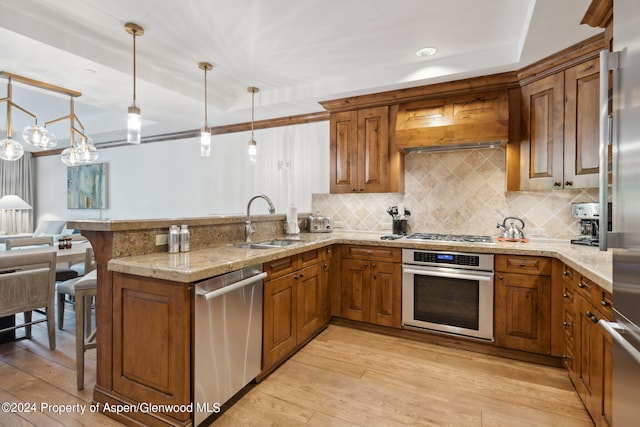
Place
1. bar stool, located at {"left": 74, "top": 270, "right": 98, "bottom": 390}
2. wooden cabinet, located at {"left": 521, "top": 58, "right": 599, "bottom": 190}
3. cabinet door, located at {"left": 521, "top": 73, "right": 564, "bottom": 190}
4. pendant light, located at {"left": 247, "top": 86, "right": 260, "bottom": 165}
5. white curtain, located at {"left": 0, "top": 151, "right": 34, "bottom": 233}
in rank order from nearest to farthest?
bar stool, located at {"left": 74, "top": 270, "right": 98, "bottom": 390} → wooden cabinet, located at {"left": 521, "top": 58, "right": 599, "bottom": 190} → cabinet door, located at {"left": 521, "top": 73, "right": 564, "bottom": 190} → pendant light, located at {"left": 247, "top": 86, "right": 260, "bottom": 165} → white curtain, located at {"left": 0, "top": 151, "right": 34, "bottom": 233}

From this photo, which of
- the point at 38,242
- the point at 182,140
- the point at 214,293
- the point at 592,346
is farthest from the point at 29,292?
the point at 592,346

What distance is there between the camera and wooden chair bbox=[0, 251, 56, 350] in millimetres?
2572

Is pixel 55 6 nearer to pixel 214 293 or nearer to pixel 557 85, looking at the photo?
pixel 214 293

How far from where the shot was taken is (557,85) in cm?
259

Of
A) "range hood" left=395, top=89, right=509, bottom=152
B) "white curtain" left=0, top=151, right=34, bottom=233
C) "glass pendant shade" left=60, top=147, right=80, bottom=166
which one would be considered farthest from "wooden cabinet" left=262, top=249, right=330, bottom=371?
"white curtain" left=0, top=151, right=34, bottom=233

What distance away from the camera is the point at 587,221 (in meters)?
2.75

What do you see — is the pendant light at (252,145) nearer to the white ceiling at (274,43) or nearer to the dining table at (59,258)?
the white ceiling at (274,43)

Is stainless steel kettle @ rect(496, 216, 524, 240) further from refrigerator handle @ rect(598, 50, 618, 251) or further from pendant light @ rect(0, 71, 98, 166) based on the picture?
pendant light @ rect(0, 71, 98, 166)

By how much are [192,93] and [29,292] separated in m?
2.47

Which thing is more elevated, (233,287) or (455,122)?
(455,122)

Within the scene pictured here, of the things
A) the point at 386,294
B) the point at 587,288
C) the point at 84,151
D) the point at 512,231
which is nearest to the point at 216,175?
the point at 84,151

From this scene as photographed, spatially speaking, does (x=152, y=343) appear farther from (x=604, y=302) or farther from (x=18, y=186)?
(x=18, y=186)

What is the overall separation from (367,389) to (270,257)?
1155 millimetres

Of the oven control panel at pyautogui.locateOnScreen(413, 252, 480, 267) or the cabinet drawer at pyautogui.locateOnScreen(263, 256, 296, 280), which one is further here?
the oven control panel at pyautogui.locateOnScreen(413, 252, 480, 267)
